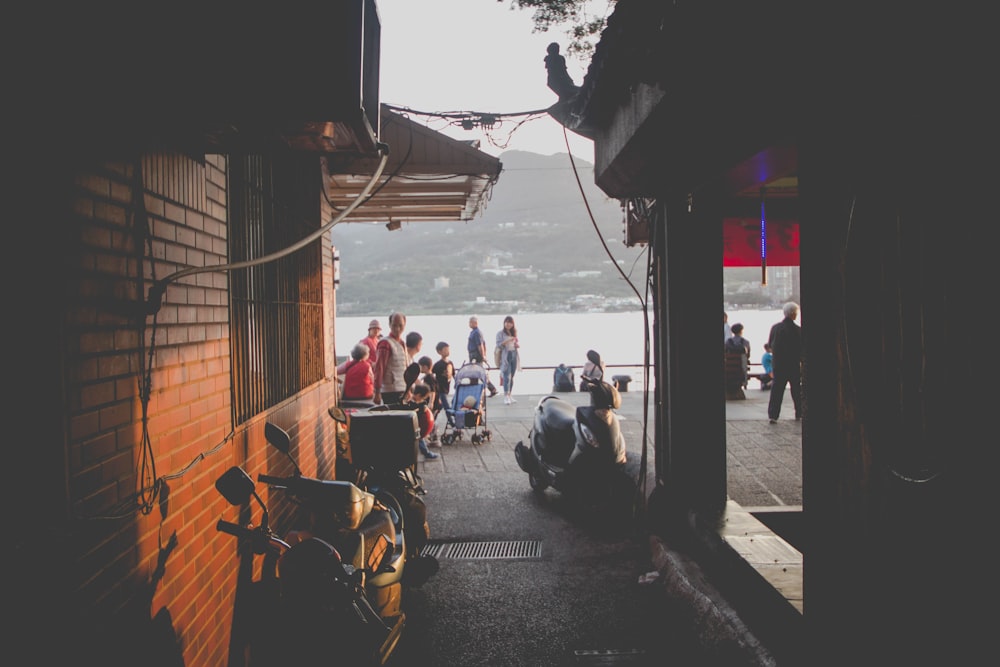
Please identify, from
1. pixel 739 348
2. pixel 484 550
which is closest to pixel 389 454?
→ pixel 484 550

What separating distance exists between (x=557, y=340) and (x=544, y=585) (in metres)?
41.8

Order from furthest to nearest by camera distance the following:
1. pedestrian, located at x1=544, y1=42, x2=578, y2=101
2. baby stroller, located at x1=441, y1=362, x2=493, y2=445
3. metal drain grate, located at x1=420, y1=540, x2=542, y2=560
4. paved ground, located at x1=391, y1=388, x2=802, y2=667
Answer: baby stroller, located at x1=441, y1=362, x2=493, y2=445
pedestrian, located at x1=544, y1=42, x2=578, y2=101
metal drain grate, located at x1=420, y1=540, x2=542, y2=560
paved ground, located at x1=391, y1=388, x2=802, y2=667

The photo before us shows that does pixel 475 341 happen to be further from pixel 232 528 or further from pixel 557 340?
pixel 557 340

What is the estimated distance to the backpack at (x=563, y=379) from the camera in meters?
16.4

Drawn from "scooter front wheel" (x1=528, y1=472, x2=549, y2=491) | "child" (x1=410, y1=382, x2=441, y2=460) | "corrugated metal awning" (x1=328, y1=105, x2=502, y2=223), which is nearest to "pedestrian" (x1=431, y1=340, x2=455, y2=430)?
"child" (x1=410, y1=382, x2=441, y2=460)

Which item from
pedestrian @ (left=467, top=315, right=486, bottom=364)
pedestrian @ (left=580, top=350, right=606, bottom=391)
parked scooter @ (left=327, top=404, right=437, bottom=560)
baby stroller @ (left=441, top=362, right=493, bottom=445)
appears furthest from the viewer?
pedestrian @ (left=467, top=315, right=486, bottom=364)

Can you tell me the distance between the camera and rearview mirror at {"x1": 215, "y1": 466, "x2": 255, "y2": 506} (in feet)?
8.61

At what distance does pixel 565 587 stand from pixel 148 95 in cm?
424

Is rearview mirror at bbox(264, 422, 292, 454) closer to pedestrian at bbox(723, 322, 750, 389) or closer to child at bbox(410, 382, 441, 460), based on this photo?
child at bbox(410, 382, 441, 460)

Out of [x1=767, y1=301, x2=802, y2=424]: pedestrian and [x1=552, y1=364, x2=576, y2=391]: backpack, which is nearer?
[x1=767, y1=301, x2=802, y2=424]: pedestrian

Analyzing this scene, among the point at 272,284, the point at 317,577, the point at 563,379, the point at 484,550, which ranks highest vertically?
the point at 272,284

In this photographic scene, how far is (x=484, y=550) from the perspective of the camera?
580 cm

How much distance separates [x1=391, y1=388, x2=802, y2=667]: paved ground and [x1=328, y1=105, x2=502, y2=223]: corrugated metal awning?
12.0 feet

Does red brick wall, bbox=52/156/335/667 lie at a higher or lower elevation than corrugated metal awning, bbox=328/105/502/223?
lower
